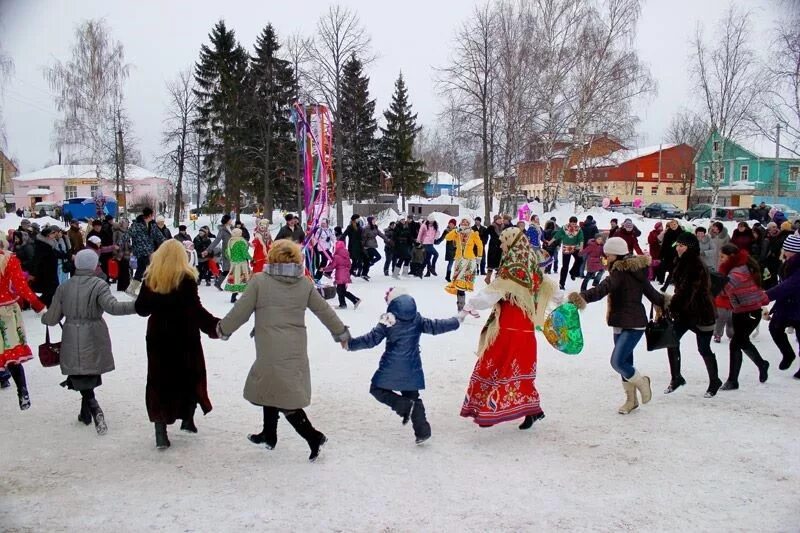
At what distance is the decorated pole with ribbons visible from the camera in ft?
41.9

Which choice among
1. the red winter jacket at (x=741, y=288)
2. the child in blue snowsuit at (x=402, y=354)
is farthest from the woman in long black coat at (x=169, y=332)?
the red winter jacket at (x=741, y=288)

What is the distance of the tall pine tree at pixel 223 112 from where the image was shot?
121 ft

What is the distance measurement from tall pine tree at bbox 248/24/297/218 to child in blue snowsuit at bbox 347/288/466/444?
3264 cm

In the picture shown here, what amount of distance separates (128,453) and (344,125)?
3921 cm

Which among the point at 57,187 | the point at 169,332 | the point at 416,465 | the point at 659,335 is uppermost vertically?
the point at 57,187

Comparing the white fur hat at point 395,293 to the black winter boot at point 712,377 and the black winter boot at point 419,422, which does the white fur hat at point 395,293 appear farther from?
the black winter boot at point 712,377

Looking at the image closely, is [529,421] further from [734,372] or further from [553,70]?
[553,70]

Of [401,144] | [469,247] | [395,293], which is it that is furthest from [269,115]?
[395,293]

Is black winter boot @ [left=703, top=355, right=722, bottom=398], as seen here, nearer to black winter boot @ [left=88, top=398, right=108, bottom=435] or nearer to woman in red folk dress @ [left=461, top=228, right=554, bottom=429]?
woman in red folk dress @ [left=461, top=228, right=554, bottom=429]

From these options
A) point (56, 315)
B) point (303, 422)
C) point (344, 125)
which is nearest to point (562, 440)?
point (303, 422)

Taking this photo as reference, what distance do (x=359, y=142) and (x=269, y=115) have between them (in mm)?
9093

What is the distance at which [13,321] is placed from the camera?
19.9ft

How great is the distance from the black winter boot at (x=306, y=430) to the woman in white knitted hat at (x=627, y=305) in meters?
2.70

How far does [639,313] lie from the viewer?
5938 mm
